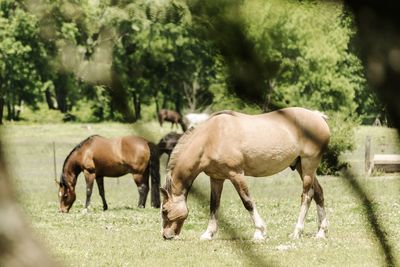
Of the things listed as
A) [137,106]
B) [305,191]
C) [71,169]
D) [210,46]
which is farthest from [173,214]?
[210,46]

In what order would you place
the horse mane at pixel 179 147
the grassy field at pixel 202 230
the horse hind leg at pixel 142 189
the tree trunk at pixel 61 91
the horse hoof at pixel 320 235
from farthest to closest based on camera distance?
the horse hind leg at pixel 142 189 < the horse hoof at pixel 320 235 < the horse mane at pixel 179 147 < the grassy field at pixel 202 230 < the tree trunk at pixel 61 91

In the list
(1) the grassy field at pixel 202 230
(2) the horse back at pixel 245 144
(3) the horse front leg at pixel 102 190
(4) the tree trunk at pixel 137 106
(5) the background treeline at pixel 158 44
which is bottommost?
(3) the horse front leg at pixel 102 190

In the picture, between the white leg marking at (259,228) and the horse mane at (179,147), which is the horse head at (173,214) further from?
the white leg marking at (259,228)

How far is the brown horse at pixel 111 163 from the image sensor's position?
771 inches

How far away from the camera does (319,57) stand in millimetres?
1331

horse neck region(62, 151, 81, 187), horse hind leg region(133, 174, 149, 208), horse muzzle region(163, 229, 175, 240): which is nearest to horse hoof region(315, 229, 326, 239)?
horse muzzle region(163, 229, 175, 240)

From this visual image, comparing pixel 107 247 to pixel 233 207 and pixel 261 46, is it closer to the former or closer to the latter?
pixel 233 207

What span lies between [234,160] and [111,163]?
265 inches

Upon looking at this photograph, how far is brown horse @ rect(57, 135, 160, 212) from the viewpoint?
64.2ft

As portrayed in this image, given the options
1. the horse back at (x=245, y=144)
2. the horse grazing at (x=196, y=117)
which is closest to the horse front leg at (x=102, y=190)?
the horse back at (x=245, y=144)

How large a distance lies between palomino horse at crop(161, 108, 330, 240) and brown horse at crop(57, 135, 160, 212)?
5599 mm

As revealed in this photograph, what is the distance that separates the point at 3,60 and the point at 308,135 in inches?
31.4

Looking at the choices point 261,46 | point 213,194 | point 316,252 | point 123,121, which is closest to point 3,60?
point 123,121

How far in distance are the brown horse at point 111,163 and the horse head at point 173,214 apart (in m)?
6.32
